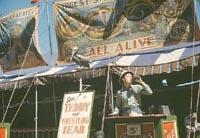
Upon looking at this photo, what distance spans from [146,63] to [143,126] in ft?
8.46

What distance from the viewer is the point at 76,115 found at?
20.6 feet

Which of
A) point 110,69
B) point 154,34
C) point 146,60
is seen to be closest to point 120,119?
point 110,69

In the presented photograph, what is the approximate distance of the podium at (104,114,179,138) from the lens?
5.14m

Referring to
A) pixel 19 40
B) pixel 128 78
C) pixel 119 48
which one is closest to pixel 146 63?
pixel 119 48

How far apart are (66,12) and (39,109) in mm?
2936

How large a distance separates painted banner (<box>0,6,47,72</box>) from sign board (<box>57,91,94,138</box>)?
147 inches

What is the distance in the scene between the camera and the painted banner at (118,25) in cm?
804

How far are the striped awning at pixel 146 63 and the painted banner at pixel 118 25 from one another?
0.53 ft

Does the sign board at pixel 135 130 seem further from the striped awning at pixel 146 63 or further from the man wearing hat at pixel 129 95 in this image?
the striped awning at pixel 146 63

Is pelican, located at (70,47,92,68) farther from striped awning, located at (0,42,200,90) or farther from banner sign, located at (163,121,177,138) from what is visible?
banner sign, located at (163,121,177,138)

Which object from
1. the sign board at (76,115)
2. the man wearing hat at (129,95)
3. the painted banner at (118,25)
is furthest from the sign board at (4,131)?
the painted banner at (118,25)

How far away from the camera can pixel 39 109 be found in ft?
35.9

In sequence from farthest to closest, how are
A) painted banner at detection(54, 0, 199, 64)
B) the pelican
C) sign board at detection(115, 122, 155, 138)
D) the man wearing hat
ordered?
1. painted banner at detection(54, 0, 199, 64)
2. the pelican
3. the man wearing hat
4. sign board at detection(115, 122, 155, 138)

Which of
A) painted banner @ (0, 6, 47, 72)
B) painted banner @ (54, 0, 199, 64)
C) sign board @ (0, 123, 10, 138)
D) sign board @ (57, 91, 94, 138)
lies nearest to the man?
painted banner @ (54, 0, 199, 64)
